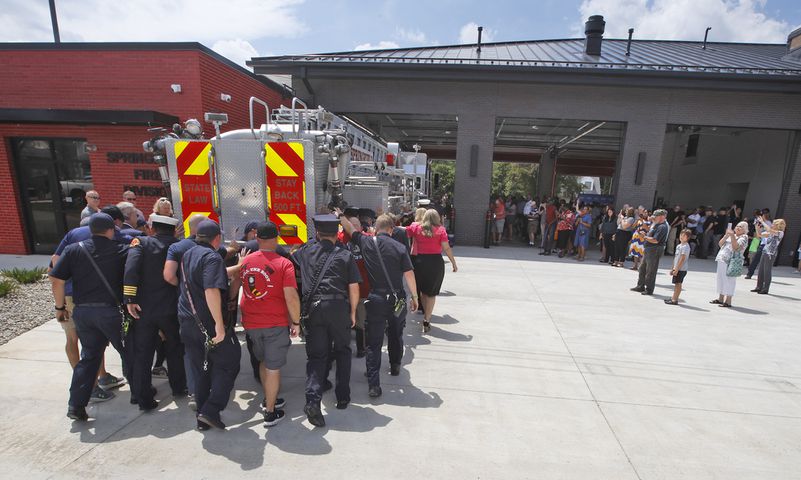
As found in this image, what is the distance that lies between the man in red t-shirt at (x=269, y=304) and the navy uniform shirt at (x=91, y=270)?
44.5 inches

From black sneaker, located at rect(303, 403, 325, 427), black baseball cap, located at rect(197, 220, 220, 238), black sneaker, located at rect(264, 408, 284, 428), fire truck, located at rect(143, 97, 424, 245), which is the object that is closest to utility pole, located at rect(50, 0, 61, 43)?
fire truck, located at rect(143, 97, 424, 245)

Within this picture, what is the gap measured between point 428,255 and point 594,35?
13531 millimetres

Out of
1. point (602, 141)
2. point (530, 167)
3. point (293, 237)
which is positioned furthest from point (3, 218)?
point (530, 167)

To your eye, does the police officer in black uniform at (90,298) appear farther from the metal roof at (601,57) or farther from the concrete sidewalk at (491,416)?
the metal roof at (601,57)

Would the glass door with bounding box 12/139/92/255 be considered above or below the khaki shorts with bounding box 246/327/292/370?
above

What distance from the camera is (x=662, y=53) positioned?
579 inches

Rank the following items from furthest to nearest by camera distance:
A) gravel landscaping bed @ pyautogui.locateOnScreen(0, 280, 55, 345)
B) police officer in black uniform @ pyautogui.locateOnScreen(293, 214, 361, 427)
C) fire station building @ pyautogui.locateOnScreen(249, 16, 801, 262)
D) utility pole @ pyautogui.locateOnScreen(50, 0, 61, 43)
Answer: fire station building @ pyautogui.locateOnScreen(249, 16, 801, 262)
utility pole @ pyautogui.locateOnScreen(50, 0, 61, 43)
gravel landscaping bed @ pyautogui.locateOnScreen(0, 280, 55, 345)
police officer in black uniform @ pyautogui.locateOnScreen(293, 214, 361, 427)

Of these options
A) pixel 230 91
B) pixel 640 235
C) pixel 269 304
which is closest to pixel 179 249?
pixel 269 304

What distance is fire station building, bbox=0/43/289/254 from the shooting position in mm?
8367

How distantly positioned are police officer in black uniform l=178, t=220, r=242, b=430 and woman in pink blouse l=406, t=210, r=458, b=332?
9.24 ft

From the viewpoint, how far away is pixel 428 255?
17.8ft

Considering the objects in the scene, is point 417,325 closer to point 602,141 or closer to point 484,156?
point 484,156

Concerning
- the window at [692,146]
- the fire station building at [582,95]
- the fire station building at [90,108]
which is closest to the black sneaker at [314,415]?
the fire station building at [90,108]

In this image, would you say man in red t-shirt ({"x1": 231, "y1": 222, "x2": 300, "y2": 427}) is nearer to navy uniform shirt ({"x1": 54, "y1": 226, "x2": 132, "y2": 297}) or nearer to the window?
navy uniform shirt ({"x1": 54, "y1": 226, "x2": 132, "y2": 297})
